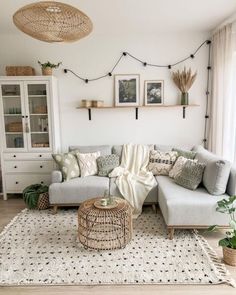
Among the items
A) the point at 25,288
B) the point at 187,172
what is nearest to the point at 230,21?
the point at 187,172

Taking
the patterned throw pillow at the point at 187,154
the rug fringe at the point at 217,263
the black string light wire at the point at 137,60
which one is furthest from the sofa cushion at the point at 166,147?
the rug fringe at the point at 217,263

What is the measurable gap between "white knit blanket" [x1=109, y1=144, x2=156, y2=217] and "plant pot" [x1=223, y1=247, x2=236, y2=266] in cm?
116

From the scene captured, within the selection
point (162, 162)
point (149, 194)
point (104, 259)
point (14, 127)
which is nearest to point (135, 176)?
point (149, 194)

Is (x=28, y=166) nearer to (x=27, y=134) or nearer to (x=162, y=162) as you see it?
(x=27, y=134)

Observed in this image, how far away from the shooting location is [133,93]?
3.89 meters

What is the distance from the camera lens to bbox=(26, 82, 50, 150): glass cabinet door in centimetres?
360

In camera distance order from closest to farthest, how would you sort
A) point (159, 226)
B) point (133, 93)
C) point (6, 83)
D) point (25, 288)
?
1. point (25, 288)
2. point (159, 226)
3. point (6, 83)
4. point (133, 93)

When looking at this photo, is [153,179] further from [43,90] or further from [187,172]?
[43,90]

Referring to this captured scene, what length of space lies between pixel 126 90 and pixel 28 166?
1875 mm

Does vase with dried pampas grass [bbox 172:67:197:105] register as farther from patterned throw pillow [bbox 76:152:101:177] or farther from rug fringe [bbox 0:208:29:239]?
rug fringe [bbox 0:208:29:239]

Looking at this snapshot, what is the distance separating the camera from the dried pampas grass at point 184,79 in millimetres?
3730

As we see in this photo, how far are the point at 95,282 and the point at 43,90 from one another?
266 centimetres

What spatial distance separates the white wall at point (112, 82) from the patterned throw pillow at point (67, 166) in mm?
668

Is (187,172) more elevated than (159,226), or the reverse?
(187,172)
